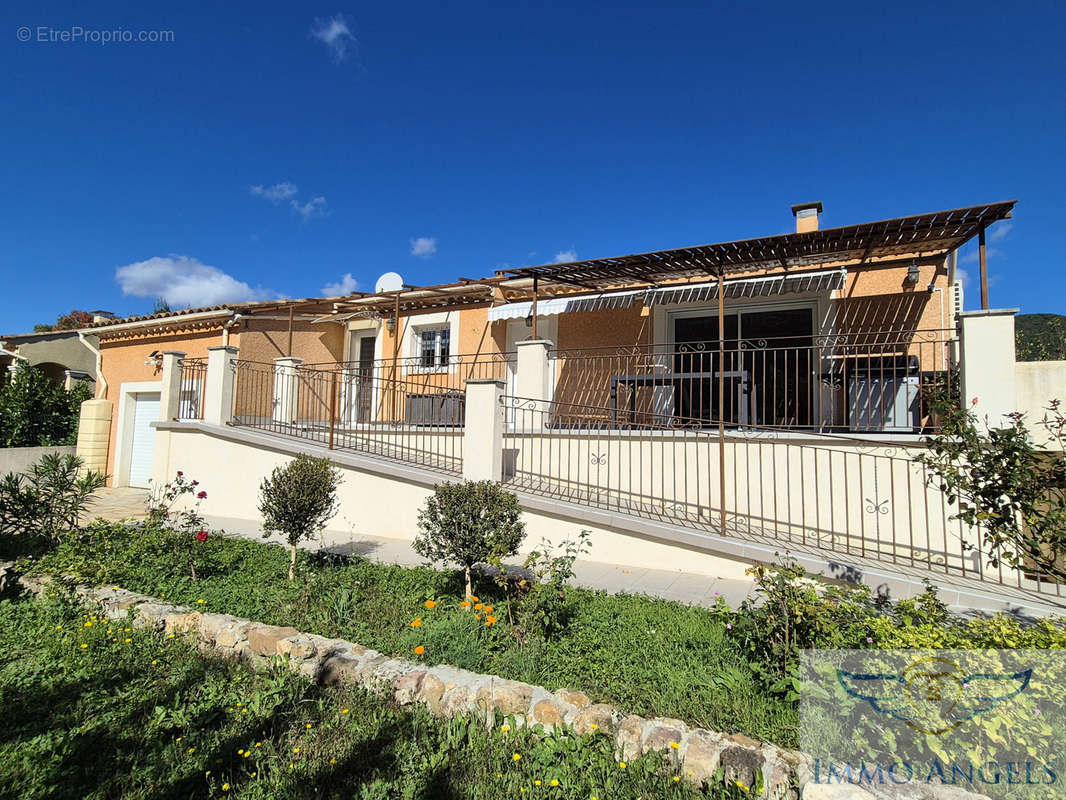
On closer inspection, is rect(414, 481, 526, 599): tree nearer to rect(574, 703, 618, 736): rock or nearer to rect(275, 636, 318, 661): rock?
rect(275, 636, 318, 661): rock

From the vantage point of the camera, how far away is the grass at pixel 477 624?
124 inches

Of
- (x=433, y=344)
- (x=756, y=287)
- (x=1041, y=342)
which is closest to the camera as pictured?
(x=756, y=287)

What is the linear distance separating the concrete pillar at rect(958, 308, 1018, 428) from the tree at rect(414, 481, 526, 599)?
5096 mm

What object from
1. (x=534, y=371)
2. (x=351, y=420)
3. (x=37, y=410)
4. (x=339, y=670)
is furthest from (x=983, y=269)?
(x=37, y=410)

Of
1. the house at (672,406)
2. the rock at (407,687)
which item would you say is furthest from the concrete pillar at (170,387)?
the rock at (407,687)

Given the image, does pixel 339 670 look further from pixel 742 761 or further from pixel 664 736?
pixel 742 761

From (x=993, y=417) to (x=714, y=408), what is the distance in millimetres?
4687

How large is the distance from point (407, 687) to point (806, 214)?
37.4 feet

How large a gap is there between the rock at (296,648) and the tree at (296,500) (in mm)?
1902

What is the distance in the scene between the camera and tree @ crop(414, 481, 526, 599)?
4674 mm

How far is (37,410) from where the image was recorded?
14852 mm

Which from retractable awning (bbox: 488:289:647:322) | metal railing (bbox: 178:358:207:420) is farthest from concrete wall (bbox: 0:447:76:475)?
retractable awning (bbox: 488:289:647:322)

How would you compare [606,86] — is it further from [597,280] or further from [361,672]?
[361,672]

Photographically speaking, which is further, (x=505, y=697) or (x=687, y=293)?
(x=687, y=293)
